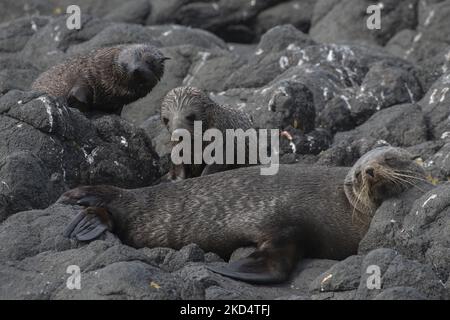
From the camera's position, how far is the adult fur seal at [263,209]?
1026 cm

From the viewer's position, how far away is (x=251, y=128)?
13.8 m

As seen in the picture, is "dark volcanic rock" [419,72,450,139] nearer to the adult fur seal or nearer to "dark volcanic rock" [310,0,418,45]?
the adult fur seal

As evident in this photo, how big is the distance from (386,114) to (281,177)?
15.2 feet

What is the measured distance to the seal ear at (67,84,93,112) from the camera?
14.3 metres

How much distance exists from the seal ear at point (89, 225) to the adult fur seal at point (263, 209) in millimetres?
11

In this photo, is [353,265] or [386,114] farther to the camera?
[386,114]

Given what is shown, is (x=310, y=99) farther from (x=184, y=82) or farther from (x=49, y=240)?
(x=49, y=240)

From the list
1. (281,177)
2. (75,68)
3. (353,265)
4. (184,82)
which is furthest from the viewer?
(184,82)

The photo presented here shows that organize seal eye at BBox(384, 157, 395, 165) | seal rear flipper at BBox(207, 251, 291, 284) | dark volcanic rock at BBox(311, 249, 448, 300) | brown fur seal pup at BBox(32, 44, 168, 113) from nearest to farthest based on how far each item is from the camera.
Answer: dark volcanic rock at BBox(311, 249, 448, 300), seal rear flipper at BBox(207, 251, 291, 284), seal eye at BBox(384, 157, 395, 165), brown fur seal pup at BBox(32, 44, 168, 113)

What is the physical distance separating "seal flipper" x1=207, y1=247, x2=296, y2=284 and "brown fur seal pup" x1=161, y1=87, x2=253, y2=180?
283 centimetres

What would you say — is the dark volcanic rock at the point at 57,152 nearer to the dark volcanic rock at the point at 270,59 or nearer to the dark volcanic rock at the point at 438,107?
the dark volcanic rock at the point at 438,107

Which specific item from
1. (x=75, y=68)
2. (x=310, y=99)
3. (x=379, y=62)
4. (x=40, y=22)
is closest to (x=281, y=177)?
(x=310, y=99)

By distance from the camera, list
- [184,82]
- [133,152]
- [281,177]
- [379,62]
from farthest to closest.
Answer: [184,82] < [379,62] < [133,152] < [281,177]

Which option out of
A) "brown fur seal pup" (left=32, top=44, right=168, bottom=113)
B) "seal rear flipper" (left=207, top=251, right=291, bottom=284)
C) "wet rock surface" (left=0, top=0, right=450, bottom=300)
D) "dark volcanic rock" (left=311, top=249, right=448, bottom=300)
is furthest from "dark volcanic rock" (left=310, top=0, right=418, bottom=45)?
"dark volcanic rock" (left=311, top=249, right=448, bottom=300)
